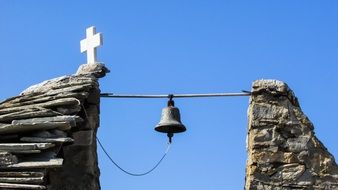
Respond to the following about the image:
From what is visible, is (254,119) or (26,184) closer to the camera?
(26,184)

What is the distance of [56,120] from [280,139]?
2.48 metres

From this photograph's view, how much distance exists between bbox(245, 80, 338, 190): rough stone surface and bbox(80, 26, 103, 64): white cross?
1.93 m

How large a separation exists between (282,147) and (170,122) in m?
1.43

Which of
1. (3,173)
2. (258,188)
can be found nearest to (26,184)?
(3,173)

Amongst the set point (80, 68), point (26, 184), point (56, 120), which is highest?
point (80, 68)

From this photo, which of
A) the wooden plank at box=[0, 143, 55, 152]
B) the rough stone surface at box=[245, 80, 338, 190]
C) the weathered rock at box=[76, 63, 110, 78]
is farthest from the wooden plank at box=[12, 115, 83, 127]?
the rough stone surface at box=[245, 80, 338, 190]

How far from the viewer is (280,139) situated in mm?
11281

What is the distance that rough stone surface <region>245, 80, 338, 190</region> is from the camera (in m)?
11.1

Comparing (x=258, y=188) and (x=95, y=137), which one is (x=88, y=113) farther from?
(x=258, y=188)

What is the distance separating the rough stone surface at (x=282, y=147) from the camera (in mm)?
11102

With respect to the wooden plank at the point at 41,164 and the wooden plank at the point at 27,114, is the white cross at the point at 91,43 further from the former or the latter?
the wooden plank at the point at 41,164

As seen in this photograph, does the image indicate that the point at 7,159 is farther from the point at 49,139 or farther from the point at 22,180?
the point at 49,139

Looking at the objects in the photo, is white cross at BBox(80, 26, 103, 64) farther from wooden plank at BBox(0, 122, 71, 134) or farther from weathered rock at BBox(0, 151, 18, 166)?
weathered rock at BBox(0, 151, 18, 166)

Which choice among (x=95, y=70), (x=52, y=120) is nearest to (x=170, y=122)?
(x=95, y=70)
